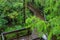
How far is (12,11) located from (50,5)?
4553mm

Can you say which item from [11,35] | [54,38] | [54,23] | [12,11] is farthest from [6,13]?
[54,23]

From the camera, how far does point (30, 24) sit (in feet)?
11.4

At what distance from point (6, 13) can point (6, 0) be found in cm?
64

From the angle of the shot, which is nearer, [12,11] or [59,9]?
[59,9]

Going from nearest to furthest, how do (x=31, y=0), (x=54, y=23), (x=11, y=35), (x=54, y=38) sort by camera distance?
(x=54, y=23), (x=54, y=38), (x=11, y=35), (x=31, y=0)

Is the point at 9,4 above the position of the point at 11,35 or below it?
above

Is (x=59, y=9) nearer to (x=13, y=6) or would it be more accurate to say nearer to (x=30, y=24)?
(x=30, y=24)

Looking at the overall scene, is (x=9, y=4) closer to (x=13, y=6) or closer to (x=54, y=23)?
(x=13, y=6)

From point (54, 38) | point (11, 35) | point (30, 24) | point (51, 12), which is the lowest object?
point (11, 35)

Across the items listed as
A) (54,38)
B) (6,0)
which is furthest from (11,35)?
(54,38)

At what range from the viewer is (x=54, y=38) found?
12.5 ft

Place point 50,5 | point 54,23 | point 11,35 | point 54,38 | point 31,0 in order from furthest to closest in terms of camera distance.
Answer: point 31,0 < point 11,35 < point 54,38 < point 50,5 < point 54,23

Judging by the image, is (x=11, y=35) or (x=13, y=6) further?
(x=13, y=6)

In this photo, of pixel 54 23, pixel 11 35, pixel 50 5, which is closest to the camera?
pixel 54 23
